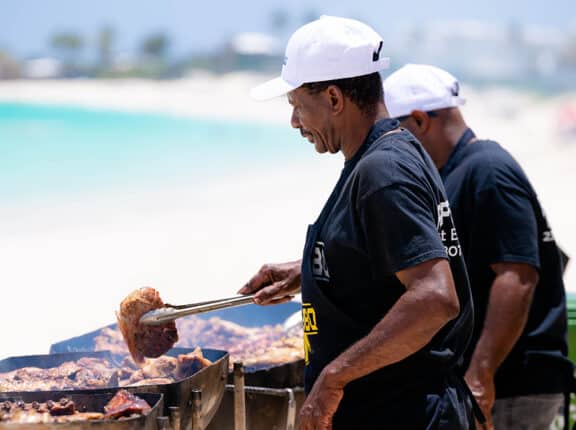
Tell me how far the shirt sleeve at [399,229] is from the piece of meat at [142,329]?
1424mm

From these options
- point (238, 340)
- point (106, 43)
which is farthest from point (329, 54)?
point (106, 43)

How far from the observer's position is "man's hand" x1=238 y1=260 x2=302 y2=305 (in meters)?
3.32

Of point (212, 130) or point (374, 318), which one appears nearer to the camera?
point (374, 318)

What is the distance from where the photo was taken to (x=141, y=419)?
2752 mm

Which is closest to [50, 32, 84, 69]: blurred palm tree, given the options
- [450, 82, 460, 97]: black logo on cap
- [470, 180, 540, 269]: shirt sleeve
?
[450, 82, 460, 97]: black logo on cap

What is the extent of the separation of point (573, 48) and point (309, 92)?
99.5 feet

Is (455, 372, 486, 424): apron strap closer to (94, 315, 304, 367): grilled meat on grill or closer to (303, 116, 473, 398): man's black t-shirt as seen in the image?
(303, 116, 473, 398): man's black t-shirt

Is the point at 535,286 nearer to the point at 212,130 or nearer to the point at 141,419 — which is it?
the point at 141,419

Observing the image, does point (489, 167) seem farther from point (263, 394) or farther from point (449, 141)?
point (263, 394)

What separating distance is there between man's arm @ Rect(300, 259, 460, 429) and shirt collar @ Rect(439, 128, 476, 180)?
1604 millimetres

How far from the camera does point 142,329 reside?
3.68 meters

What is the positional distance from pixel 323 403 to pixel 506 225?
147 cm

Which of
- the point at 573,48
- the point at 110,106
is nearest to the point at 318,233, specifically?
the point at 573,48

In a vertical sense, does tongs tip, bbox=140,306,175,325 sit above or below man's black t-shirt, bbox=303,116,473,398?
below
